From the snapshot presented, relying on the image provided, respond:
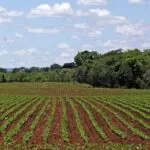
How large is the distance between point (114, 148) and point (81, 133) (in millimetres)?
4451

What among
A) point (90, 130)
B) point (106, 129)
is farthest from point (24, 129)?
point (106, 129)

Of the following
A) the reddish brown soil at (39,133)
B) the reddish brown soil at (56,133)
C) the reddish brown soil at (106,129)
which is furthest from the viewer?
the reddish brown soil at (106,129)

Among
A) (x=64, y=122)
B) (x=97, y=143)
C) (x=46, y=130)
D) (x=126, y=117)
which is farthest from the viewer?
(x=126, y=117)

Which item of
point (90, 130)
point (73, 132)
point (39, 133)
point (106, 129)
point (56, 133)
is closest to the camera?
point (56, 133)

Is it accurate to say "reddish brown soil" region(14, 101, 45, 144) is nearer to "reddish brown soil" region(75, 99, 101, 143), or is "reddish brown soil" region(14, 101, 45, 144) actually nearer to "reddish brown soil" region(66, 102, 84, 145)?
"reddish brown soil" region(66, 102, 84, 145)

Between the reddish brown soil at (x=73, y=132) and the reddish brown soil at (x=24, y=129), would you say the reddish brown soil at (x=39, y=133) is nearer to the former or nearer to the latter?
the reddish brown soil at (x=24, y=129)

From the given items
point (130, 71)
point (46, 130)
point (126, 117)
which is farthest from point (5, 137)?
point (130, 71)

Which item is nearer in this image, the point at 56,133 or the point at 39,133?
the point at 56,133

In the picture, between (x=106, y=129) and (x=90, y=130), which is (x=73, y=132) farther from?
(x=106, y=129)

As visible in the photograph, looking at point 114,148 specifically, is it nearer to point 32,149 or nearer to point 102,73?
point 32,149

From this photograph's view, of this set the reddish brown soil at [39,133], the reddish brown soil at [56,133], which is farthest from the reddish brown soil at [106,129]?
the reddish brown soil at [39,133]

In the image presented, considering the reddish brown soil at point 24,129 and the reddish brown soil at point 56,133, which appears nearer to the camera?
the reddish brown soil at point 56,133

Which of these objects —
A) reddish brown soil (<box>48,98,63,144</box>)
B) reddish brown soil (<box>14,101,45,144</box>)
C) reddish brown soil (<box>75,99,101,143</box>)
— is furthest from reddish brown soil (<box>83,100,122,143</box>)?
reddish brown soil (<box>14,101,45,144</box>)

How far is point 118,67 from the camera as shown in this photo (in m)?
110
